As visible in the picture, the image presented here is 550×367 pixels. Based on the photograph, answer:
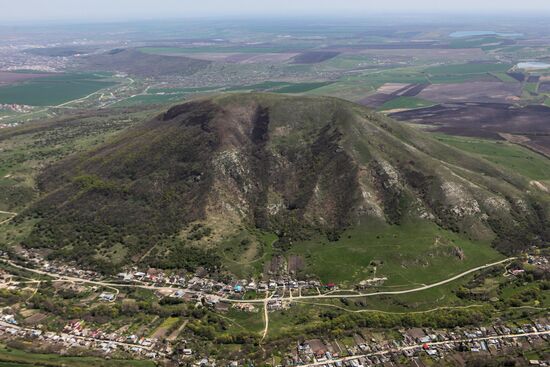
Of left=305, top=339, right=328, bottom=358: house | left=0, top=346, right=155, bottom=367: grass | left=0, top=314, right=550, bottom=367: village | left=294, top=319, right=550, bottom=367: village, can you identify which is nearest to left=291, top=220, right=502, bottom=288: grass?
left=294, top=319, right=550, bottom=367: village

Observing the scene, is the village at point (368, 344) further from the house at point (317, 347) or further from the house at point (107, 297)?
the house at point (107, 297)

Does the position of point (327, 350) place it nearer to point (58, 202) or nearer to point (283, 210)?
point (283, 210)

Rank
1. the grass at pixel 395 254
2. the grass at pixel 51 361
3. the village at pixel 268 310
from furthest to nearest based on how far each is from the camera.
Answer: the grass at pixel 395 254
the village at pixel 268 310
the grass at pixel 51 361

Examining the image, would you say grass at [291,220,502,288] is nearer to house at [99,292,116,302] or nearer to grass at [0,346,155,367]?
house at [99,292,116,302]

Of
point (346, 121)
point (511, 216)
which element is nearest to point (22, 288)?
point (346, 121)

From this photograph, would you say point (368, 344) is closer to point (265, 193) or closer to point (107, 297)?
point (107, 297)

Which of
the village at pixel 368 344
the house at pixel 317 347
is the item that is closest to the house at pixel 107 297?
the village at pixel 368 344

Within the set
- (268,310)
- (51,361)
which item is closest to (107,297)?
(51,361)
